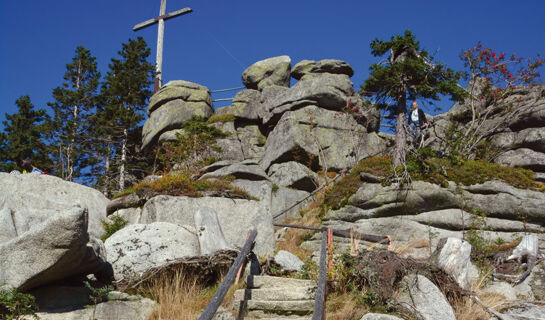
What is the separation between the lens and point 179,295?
672 centimetres

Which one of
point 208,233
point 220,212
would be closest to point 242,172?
point 220,212

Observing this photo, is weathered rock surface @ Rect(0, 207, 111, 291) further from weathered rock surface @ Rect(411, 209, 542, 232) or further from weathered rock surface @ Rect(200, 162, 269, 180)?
weathered rock surface @ Rect(200, 162, 269, 180)

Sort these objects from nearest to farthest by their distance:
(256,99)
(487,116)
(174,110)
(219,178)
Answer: (219,178)
(487,116)
(174,110)
(256,99)

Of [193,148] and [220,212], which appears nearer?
[220,212]

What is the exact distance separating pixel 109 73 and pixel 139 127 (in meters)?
4.68

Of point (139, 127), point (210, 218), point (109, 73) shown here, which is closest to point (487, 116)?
point (210, 218)

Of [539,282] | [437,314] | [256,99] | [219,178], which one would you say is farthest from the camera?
[256,99]

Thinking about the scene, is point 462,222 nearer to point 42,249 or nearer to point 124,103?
point 42,249

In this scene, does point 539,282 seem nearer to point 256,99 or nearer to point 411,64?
point 411,64

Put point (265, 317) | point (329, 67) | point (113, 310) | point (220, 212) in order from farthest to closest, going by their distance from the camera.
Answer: point (329, 67), point (220, 212), point (113, 310), point (265, 317)

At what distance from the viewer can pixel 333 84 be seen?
975 inches

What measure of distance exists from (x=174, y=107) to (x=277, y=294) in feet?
77.1

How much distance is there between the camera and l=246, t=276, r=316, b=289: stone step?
724cm

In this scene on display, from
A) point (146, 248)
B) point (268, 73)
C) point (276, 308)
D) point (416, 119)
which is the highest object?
point (268, 73)
